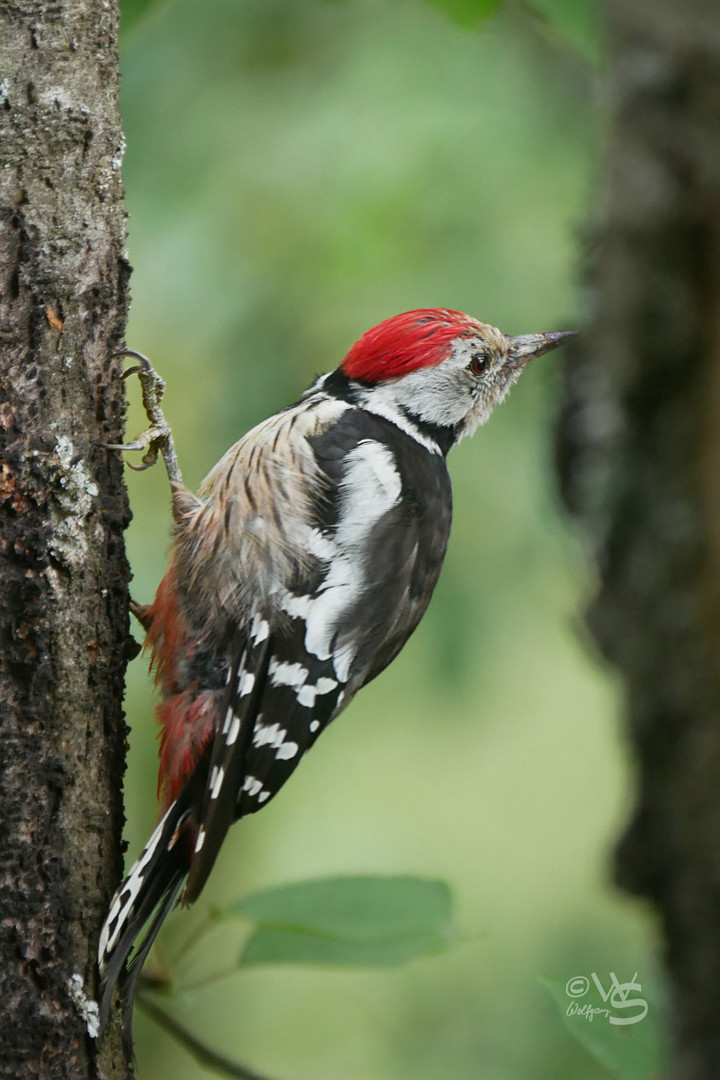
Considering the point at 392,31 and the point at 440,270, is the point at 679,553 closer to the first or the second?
the point at 440,270

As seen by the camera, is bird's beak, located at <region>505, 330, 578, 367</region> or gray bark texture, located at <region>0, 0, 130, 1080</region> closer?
gray bark texture, located at <region>0, 0, 130, 1080</region>

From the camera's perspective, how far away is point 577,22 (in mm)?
1711

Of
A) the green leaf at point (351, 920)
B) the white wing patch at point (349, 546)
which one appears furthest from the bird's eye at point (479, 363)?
the green leaf at point (351, 920)

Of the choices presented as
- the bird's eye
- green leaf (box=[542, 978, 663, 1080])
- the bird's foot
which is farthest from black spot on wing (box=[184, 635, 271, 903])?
the bird's eye

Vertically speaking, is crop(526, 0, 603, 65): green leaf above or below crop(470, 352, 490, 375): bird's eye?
above

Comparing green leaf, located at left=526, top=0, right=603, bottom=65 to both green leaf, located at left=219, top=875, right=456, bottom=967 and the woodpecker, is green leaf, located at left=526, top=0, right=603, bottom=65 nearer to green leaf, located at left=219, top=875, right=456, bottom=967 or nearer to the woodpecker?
the woodpecker

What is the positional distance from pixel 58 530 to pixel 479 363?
1.43 metres

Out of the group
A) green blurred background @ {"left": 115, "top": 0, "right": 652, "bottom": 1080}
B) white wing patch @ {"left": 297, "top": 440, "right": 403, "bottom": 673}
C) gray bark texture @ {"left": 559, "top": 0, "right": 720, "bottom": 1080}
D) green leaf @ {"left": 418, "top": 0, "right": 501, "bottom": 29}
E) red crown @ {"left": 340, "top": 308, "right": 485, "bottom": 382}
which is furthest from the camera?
green blurred background @ {"left": 115, "top": 0, "right": 652, "bottom": 1080}

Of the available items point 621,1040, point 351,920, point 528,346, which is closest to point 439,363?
point 528,346

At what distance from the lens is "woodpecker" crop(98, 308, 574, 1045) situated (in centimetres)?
217

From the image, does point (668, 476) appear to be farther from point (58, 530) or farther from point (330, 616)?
point (330, 616)

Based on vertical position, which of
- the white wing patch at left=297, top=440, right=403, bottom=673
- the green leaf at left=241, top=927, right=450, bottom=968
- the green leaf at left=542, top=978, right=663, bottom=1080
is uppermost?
the white wing patch at left=297, top=440, right=403, bottom=673

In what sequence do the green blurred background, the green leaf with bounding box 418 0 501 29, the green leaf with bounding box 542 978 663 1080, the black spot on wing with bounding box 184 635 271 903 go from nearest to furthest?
the green leaf with bounding box 542 978 663 1080, the green leaf with bounding box 418 0 501 29, the black spot on wing with bounding box 184 635 271 903, the green blurred background

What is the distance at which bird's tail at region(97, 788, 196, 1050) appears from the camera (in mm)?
1719
